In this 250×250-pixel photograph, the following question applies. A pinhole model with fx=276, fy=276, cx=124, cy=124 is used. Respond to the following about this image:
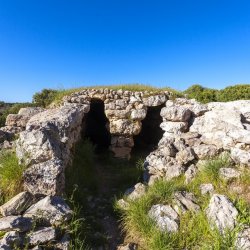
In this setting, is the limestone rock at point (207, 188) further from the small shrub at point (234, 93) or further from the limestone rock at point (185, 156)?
the small shrub at point (234, 93)

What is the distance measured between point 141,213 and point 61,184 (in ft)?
6.73

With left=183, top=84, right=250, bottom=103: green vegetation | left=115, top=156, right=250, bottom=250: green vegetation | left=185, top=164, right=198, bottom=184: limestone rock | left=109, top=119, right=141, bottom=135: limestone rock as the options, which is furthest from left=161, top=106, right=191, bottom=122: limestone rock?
left=183, top=84, right=250, bottom=103: green vegetation

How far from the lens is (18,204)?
5836 mm

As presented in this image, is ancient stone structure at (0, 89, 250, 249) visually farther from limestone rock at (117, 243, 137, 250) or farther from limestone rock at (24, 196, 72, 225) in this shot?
limestone rock at (117, 243, 137, 250)

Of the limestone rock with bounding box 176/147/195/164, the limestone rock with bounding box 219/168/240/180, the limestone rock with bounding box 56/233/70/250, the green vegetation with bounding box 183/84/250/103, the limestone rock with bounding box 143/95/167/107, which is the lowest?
the limestone rock with bounding box 56/233/70/250

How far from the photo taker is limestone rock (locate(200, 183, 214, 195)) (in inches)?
279

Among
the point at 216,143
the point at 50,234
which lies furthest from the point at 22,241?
the point at 216,143

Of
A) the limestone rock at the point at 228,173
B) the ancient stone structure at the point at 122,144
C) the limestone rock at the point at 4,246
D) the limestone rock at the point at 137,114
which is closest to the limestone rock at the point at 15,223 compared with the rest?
the ancient stone structure at the point at 122,144

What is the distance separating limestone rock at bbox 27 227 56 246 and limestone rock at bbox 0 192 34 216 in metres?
0.73

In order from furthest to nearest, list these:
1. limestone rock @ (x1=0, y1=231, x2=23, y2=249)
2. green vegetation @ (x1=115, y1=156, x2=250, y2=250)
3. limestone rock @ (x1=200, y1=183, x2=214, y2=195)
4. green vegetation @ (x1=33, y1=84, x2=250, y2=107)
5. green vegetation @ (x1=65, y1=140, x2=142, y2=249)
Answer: green vegetation @ (x1=33, y1=84, x2=250, y2=107)
limestone rock @ (x1=200, y1=183, x2=214, y2=195)
green vegetation @ (x1=65, y1=140, x2=142, y2=249)
green vegetation @ (x1=115, y1=156, x2=250, y2=250)
limestone rock @ (x1=0, y1=231, x2=23, y2=249)

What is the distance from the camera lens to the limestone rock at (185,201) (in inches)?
257

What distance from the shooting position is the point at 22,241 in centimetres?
513

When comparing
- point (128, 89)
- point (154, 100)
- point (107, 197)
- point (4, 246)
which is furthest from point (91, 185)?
point (128, 89)

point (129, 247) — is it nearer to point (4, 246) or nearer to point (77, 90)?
point (4, 246)
